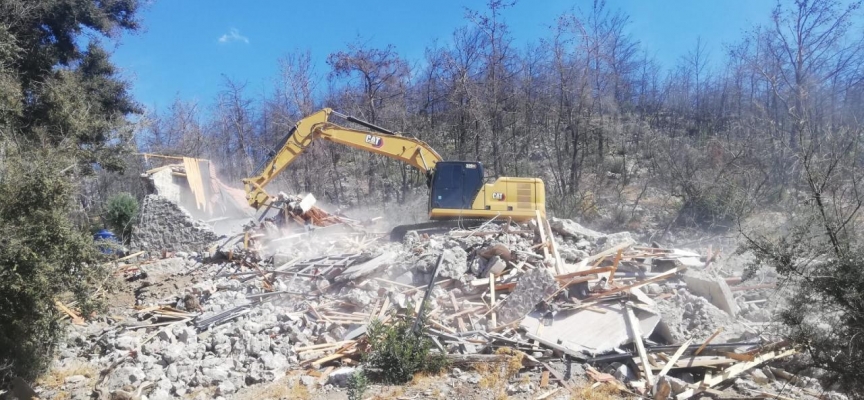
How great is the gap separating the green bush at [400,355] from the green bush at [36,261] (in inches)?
145

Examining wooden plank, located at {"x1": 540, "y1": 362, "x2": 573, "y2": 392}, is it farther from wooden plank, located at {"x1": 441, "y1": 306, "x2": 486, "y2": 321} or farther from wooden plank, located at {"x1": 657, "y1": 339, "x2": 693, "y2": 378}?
wooden plank, located at {"x1": 441, "y1": 306, "x2": 486, "y2": 321}

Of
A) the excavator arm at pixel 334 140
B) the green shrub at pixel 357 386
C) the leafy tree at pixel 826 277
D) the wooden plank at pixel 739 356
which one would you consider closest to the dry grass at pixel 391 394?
the green shrub at pixel 357 386

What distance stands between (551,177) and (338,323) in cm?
1764

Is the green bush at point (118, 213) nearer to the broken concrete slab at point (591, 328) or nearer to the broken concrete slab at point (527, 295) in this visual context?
the broken concrete slab at point (527, 295)

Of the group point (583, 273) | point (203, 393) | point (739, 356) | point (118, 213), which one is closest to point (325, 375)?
point (203, 393)

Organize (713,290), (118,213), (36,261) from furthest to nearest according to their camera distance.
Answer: (118,213) < (713,290) < (36,261)

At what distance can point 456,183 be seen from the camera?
12.8 m

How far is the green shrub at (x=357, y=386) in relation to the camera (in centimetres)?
596

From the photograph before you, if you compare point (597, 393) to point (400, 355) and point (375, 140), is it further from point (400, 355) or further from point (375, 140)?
point (375, 140)

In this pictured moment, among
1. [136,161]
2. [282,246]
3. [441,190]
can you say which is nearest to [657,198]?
[441,190]

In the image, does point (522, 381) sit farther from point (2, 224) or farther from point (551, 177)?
point (551, 177)

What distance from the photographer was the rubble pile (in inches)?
262

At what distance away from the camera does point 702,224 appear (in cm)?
1709

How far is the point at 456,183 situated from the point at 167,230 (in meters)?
7.32
